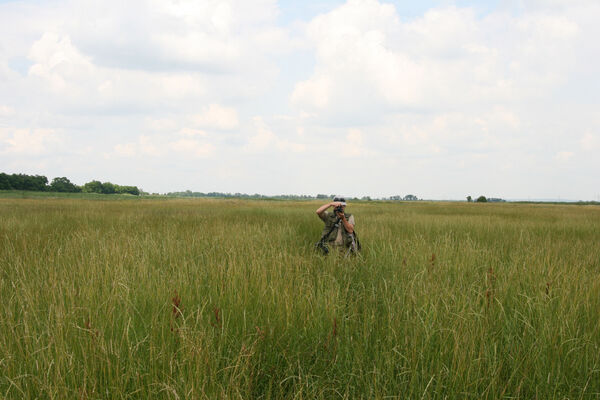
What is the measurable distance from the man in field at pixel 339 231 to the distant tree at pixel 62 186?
341ft

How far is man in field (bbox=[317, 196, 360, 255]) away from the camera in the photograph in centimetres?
491

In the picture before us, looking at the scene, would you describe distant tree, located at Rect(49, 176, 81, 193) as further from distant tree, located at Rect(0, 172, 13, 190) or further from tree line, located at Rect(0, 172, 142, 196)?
distant tree, located at Rect(0, 172, 13, 190)

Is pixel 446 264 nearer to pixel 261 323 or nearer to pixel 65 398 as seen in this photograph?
pixel 261 323

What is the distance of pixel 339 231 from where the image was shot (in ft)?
16.8

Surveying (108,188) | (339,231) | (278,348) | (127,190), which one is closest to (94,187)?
(108,188)

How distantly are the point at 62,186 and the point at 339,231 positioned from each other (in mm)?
109676

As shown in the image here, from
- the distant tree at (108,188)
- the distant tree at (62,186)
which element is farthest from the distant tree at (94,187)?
the distant tree at (62,186)

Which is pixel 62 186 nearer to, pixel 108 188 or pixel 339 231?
pixel 108 188

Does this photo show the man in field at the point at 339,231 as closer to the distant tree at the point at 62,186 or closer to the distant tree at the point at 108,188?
the distant tree at the point at 62,186

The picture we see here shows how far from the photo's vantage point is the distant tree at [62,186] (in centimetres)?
A: 8806

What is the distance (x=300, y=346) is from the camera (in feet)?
7.48

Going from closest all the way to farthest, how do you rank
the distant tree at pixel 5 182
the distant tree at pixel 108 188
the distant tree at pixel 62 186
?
the distant tree at pixel 5 182 → the distant tree at pixel 62 186 → the distant tree at pixel 108 188

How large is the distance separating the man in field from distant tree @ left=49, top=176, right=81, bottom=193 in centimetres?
10398

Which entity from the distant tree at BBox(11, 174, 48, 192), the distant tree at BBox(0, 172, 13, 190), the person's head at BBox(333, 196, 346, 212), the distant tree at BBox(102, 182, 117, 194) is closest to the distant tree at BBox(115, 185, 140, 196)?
the distant tree at BBox(102, 182, 117, 194)
